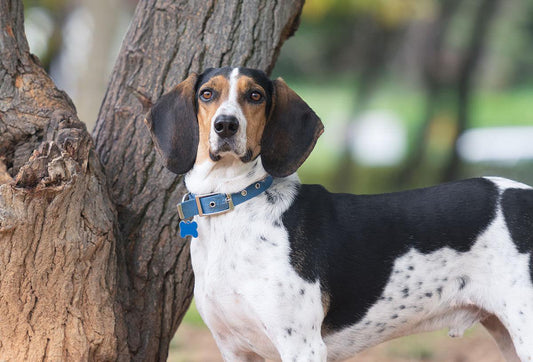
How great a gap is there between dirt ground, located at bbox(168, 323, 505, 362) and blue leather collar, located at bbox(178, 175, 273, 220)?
2.64 metres

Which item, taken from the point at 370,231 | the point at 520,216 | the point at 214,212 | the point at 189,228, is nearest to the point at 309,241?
the point at 370,231

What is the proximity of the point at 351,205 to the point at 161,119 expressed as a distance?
3.41ft

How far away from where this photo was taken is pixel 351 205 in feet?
12.3

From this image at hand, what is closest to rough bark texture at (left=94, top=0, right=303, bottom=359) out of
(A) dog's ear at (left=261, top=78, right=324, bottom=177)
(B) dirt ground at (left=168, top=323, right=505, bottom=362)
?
(A) dog's ear at (left=261, top=78, right=324, bottom=177)

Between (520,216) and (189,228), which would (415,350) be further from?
(189,228)

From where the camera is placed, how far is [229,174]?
3.58 metres

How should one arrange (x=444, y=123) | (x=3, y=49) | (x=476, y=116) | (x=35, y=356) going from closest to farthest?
1. (x=35, y=356)
2. (x=3, y=49)
3. (x=444, y=123)
4. (x=476, y=116)

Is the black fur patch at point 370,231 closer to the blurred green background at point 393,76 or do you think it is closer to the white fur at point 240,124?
the white fur at point 240,124

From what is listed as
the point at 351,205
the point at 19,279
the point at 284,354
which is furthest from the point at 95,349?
the point at 351,205

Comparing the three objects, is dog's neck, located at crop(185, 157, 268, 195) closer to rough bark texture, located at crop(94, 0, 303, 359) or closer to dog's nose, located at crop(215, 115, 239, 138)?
dog's nose, located at crop(215, 115, 239, 138)

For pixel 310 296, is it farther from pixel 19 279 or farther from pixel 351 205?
pixel 19 279

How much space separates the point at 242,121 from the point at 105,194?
986 mm

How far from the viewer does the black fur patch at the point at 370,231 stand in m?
3.62

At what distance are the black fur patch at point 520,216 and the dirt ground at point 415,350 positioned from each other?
233 cm
